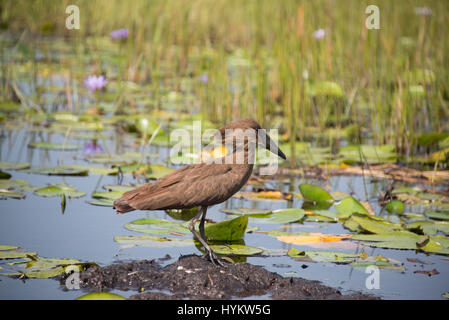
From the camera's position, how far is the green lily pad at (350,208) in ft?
16.9

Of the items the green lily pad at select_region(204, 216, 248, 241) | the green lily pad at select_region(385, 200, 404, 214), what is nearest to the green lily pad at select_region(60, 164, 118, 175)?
the green lily pad at select_region(204, 216, 248, 241)

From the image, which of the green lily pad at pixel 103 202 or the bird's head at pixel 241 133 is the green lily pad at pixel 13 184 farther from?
the bird's head at pixel 241 133

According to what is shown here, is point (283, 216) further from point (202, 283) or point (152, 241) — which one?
point (202, 283)

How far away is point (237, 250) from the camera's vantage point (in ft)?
14.4

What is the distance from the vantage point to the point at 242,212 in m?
5.25

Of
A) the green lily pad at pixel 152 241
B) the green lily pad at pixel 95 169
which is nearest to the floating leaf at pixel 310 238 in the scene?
the green lily pad at pixel 152 241

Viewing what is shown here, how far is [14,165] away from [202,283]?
3.01 meters

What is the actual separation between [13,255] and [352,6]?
699cm

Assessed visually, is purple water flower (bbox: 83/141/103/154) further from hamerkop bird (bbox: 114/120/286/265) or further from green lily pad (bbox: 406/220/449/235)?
green lily pad (bbox: 406/220/449/235)

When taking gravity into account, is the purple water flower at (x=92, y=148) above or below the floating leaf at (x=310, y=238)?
above

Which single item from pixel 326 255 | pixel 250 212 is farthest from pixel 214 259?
pixel 250 212

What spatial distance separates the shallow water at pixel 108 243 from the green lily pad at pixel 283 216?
0.20 ft
